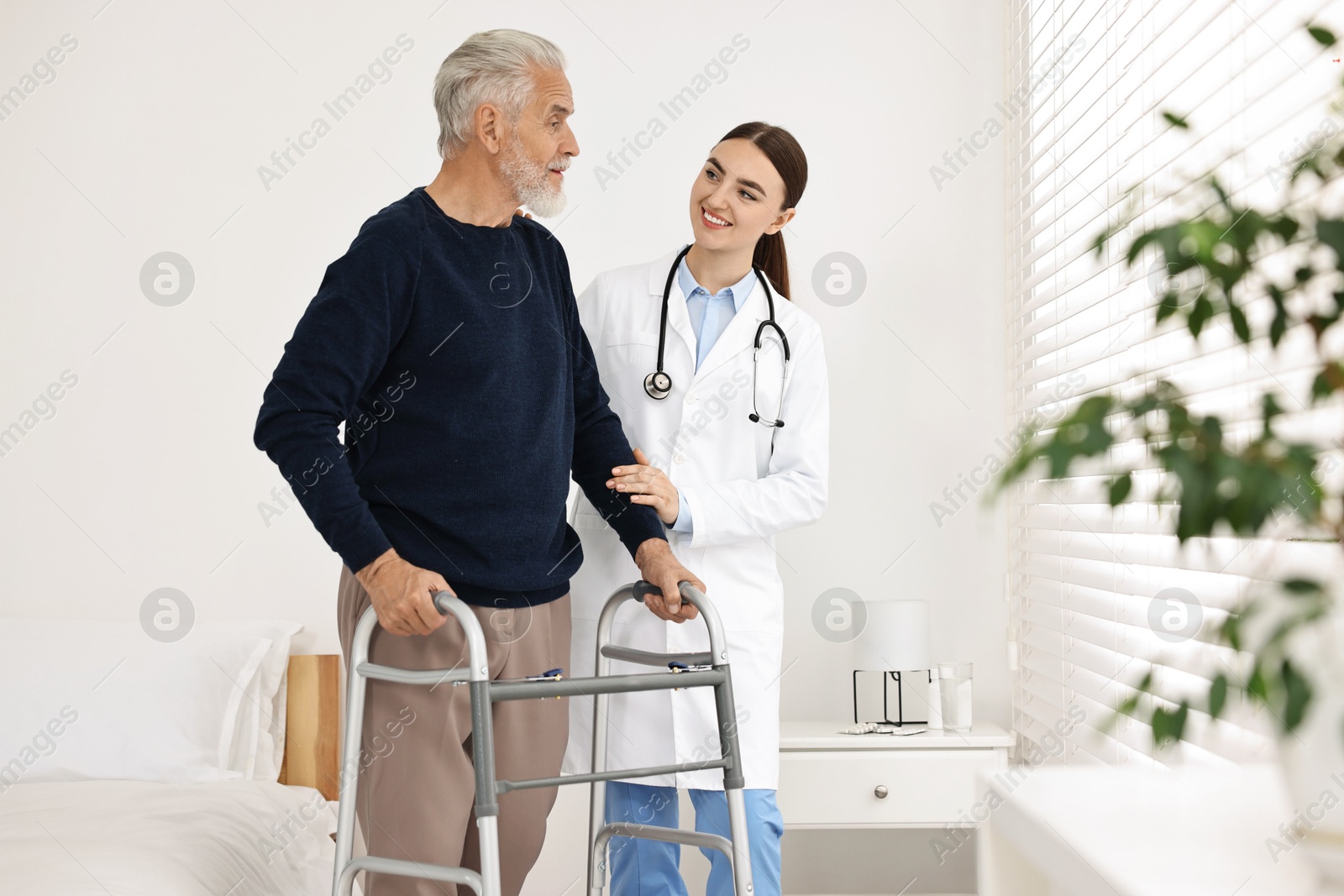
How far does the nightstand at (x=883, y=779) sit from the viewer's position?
96.0 inches

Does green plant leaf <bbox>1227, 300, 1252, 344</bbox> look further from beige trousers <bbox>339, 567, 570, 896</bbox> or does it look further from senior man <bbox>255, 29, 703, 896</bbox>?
beige trousers <bbox>339, 567, 570, 896</bbox>

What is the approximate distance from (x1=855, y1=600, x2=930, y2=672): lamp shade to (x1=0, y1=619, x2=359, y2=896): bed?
1303 mm

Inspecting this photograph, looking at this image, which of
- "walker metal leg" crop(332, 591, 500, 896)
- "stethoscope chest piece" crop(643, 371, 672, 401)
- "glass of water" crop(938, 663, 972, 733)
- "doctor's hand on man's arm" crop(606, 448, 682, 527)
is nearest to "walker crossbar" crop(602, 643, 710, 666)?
"doctor's hand on man's arm" crop(606, 448, 682, 527)

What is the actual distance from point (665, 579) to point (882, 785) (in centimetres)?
101

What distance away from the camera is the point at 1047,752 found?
8.13 feet

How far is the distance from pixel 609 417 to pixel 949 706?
4.05 ft

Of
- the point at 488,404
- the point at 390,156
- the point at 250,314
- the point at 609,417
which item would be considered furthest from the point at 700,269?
the point at 250,314

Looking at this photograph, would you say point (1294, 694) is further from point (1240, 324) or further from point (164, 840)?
point (164, 840)

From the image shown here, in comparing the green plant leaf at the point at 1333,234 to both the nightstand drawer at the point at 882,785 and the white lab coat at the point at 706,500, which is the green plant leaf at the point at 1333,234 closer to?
the white lab coat at the point at 706,500

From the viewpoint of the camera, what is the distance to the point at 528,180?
1.74m

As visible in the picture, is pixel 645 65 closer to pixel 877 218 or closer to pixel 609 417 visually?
pixel 877 218

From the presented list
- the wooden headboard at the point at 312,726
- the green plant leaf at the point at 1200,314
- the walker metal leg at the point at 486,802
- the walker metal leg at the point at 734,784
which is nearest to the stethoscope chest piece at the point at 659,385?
the walker metal leg at the point at 734,784

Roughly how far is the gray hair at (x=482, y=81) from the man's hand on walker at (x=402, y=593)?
712 millimetres

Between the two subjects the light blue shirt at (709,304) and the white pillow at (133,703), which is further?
the white pillow at (133,703)
